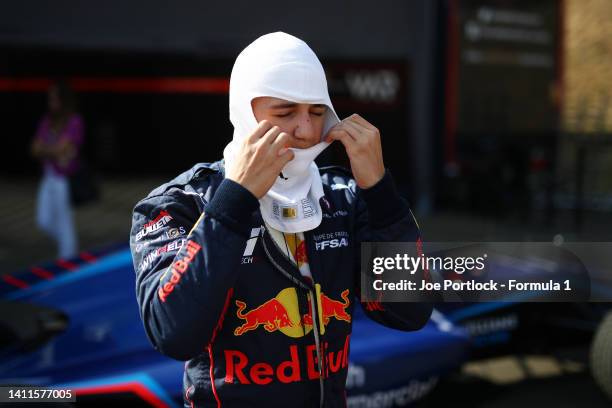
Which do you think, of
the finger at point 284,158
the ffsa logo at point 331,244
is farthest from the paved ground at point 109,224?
the finger at point 284,158

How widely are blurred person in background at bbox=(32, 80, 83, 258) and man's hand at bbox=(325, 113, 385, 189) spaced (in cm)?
482

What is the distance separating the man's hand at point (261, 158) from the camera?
135cm

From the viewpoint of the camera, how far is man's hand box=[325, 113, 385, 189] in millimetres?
1462

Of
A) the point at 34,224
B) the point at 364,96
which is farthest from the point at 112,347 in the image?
the point at 364,96

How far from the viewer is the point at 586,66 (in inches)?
634

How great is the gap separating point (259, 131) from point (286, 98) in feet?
0.30

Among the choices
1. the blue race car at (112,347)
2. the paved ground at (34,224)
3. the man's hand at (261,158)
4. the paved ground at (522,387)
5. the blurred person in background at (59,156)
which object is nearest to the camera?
the man's hand at (261,158)

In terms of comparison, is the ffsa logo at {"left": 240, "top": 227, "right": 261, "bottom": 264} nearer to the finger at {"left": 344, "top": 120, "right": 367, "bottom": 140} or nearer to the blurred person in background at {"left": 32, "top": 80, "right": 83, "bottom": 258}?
the finger at {"left": 344, "top": 120, "right": 367, "bottom": 140}

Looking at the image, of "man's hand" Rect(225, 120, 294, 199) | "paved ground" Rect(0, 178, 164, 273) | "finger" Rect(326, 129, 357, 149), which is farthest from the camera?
"paved ground" Rect(0, 178, 164, 273)

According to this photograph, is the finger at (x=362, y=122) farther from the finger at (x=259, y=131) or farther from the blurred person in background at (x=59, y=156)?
the blurred person in background at (x=59, y=156)

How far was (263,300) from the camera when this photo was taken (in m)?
1.49

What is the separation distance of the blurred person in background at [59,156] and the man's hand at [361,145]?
4818 mm

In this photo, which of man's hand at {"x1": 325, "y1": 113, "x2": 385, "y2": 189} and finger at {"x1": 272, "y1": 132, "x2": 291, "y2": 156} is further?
man's hand at {"x1": 325, "y1": 113, "x2": 385, "y2": 189}

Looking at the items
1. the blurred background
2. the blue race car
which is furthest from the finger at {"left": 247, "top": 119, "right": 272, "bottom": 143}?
the blurred background
